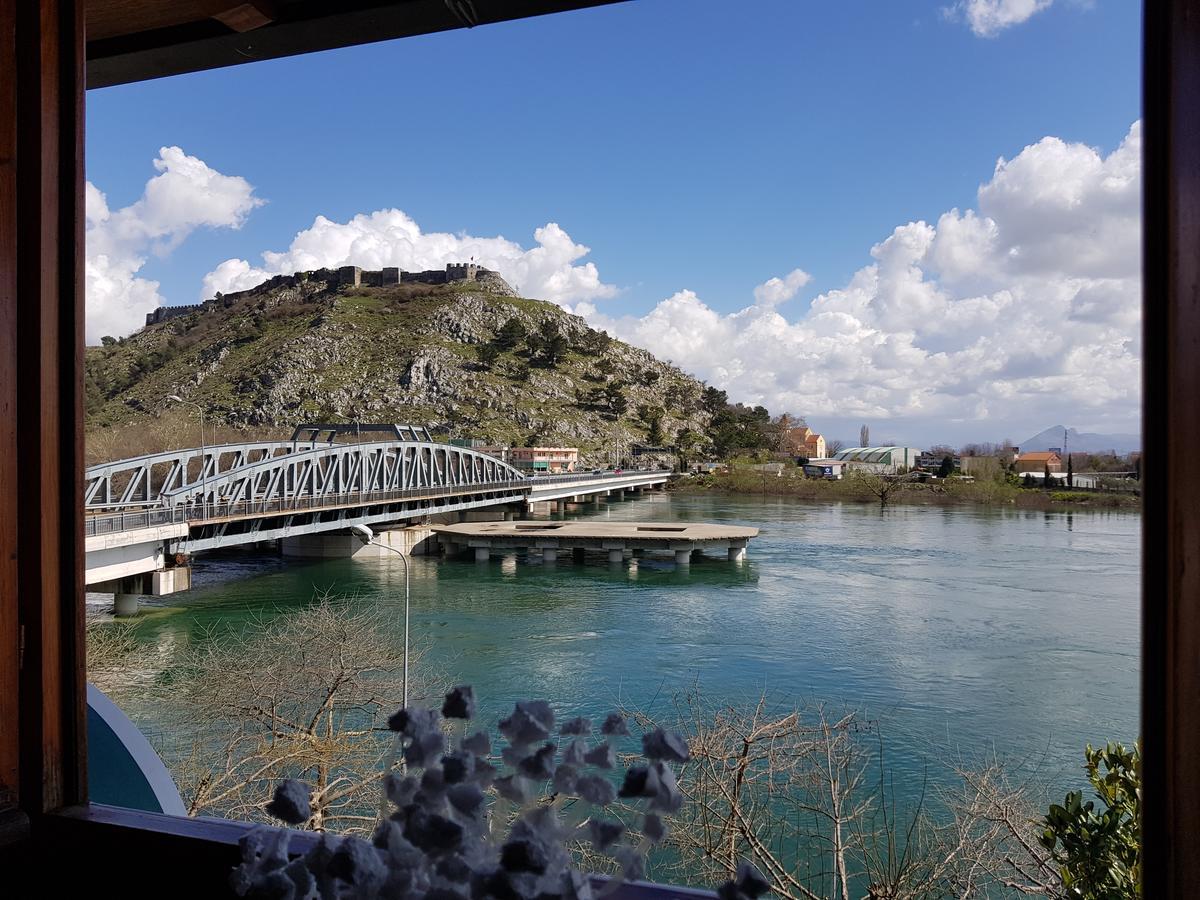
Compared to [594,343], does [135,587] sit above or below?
below

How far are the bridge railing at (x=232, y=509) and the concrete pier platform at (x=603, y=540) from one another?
209 centimetres

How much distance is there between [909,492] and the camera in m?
36.3

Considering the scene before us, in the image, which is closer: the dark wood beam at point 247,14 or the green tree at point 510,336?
the dark wood beam at point 247,14

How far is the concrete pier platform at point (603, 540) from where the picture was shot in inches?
811

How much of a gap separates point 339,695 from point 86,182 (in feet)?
26.0

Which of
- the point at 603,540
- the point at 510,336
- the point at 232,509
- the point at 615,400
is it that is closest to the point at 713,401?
the point at 615,400

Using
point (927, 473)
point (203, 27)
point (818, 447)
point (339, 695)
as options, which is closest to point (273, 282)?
point (818, 447)

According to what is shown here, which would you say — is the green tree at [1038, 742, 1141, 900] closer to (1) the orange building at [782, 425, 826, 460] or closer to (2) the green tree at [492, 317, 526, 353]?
(1) the orange building at [782, 425, 826, 460]

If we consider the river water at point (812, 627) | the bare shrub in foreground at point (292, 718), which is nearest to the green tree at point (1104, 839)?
the bare shrub in foreground at point (292, 718)

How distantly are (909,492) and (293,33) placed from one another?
3790 centimetres

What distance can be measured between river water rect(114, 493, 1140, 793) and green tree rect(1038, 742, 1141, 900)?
14.3ft

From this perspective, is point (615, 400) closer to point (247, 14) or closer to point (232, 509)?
point (232, 509)
